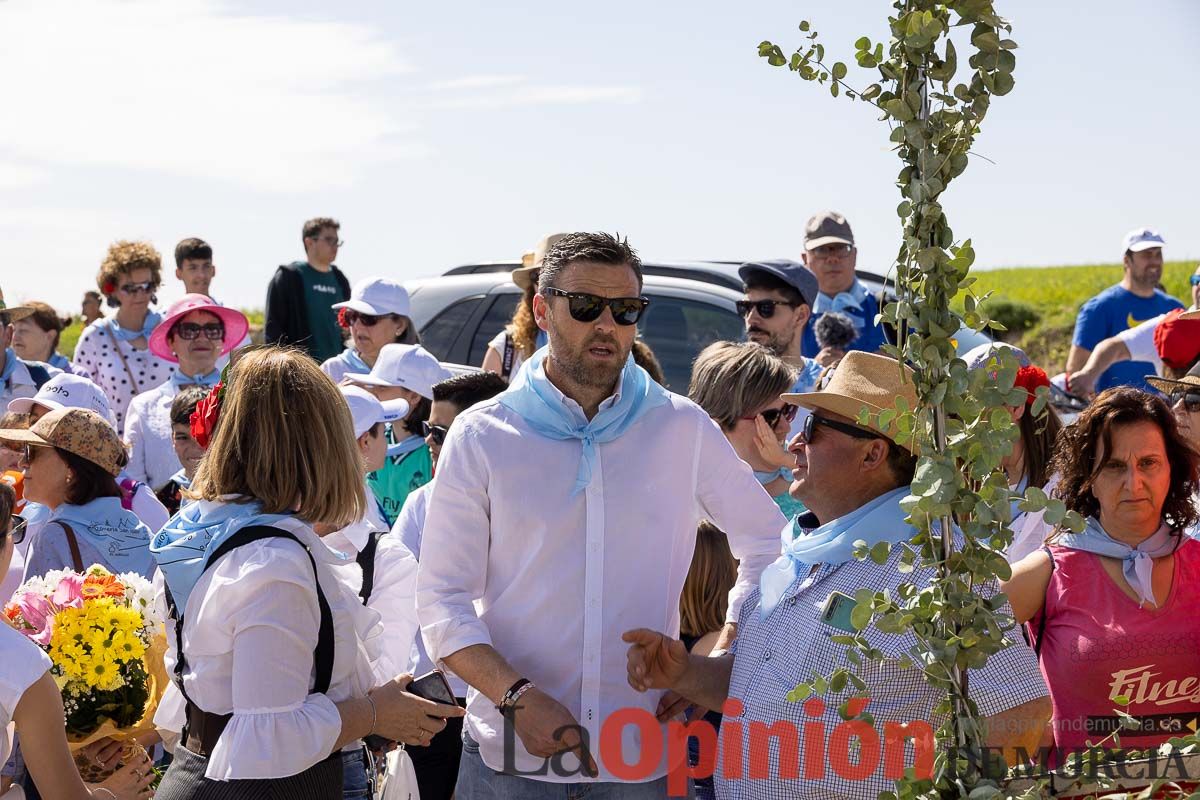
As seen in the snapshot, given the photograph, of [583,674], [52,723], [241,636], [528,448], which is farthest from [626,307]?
[52,723]

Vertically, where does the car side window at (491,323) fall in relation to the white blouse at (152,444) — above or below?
above

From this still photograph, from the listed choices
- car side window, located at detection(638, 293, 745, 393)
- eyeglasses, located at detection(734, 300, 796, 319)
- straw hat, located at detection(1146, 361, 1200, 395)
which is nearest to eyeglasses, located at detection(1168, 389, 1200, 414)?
straw hat, located at detection(1146, 361, 1200, 395)

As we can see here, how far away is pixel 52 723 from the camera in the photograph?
9.55 feet

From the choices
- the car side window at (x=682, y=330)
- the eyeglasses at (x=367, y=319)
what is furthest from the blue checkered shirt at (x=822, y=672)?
the car side window at (x=682, y=330)

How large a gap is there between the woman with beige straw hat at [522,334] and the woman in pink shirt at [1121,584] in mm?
2940

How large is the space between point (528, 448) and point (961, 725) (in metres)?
1.61

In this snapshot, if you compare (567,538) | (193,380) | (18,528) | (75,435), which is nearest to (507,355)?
(193,380)

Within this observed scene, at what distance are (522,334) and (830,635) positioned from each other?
3653mm

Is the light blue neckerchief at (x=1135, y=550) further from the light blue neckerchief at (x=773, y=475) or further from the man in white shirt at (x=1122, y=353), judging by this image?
the man in white shirt at (x=1122, y=353)

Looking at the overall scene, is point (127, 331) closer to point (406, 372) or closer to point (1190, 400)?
point (406, 372)

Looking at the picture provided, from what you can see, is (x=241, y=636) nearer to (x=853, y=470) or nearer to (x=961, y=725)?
(x=853, y=470)

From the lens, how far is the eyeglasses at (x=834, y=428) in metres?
2.98

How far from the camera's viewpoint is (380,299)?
7.22 m

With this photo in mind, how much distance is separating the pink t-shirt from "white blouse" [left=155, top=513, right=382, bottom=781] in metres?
1.84
